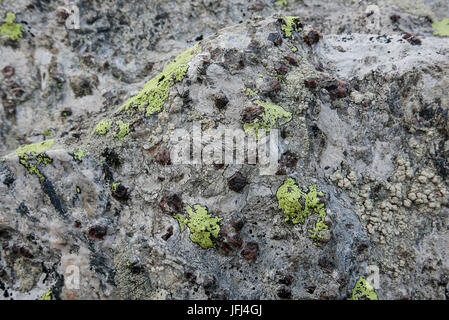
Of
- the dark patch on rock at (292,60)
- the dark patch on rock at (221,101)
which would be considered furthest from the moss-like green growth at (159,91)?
the dark patch on rock at (292,60)

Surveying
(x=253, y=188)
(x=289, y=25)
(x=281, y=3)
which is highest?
(x=281, y=3)

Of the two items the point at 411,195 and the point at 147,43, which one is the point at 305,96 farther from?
the point at 147,43

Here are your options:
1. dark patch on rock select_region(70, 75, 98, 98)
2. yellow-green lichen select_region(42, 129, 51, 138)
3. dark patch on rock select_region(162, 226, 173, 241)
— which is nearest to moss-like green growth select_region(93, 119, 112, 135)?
yellow-green lichen select_region(42, 129, 51, 138)

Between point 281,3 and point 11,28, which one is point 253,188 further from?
point 11,28

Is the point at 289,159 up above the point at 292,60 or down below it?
below

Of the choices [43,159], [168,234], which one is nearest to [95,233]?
[168,234]

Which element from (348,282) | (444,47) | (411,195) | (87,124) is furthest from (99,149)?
(444,47)

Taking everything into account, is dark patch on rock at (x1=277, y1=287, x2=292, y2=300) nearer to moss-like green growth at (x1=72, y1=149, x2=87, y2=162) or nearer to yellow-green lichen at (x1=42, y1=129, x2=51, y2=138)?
moss-like green growth at (x1=72, y1=149, x2=87, y2=162)

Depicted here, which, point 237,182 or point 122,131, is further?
point 122,131
